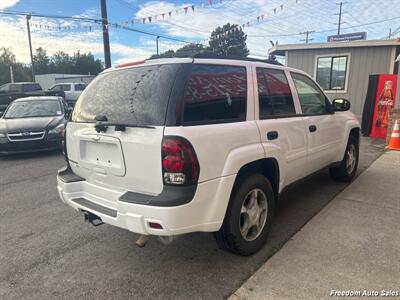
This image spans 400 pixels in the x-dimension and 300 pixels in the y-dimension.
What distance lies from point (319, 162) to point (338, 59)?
38.2ft

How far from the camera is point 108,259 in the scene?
120 inches

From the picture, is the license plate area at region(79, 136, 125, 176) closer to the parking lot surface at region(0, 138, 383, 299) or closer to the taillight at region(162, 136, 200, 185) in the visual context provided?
the taillight at region(162, 136, 200, 185)

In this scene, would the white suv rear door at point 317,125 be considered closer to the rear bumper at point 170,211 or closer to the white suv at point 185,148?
the white suv at point 185,148

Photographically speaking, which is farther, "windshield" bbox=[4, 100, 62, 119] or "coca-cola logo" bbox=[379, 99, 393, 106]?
"coca-cola logo" bbox=[379, 99, 393, 106]

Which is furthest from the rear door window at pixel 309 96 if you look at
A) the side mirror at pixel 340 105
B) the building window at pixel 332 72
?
the building window at pixel 332 72

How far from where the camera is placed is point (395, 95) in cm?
901

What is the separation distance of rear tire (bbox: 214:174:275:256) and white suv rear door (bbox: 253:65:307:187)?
1.12 feet

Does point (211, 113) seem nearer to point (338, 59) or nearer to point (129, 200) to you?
point (129, 200)

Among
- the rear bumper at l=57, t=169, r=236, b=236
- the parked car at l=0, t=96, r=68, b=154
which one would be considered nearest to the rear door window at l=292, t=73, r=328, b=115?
the rear bumper at l=57, t=169, r=236, b=236

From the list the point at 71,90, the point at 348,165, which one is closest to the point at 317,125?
the point at 348,165

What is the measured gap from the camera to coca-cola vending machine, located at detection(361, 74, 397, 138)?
960cm

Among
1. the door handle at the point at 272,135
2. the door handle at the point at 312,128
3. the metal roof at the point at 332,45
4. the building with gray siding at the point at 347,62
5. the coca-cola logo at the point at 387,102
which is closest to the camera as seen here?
the door handle at the point at 272,135

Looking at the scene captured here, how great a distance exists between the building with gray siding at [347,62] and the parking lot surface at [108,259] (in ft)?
36.5

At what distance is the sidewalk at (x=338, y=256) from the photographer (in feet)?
8.21
